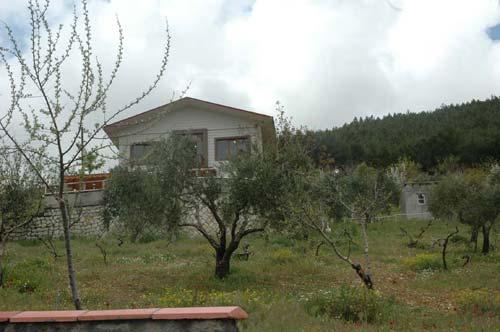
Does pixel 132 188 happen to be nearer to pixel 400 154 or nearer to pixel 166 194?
pixel 166 194

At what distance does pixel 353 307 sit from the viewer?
7898 millimetres

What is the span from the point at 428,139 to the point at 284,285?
46.8m

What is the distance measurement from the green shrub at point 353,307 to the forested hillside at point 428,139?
1441 inches

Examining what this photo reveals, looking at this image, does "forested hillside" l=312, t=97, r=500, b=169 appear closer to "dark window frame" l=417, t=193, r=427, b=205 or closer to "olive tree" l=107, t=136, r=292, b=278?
"dark window frame" l=417, t=193, r=427, b=205

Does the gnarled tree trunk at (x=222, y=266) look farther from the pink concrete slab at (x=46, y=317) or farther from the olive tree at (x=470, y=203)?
the olive tree at (x=470, y=203)

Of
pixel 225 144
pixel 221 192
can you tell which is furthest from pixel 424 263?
pixel 225 144

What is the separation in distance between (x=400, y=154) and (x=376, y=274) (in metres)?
43.6

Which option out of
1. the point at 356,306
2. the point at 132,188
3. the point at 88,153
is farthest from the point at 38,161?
the point at 132,188

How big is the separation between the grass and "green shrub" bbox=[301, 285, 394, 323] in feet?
0.05

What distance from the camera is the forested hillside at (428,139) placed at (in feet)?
168

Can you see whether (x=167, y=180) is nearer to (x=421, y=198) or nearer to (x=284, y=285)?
(x=284, y=285)

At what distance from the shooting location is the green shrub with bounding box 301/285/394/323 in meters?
7.80

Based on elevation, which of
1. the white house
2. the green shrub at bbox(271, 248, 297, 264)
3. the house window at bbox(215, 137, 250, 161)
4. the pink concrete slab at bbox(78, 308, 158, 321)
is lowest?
the green shrub at bbox(271, 248, 297, 264)

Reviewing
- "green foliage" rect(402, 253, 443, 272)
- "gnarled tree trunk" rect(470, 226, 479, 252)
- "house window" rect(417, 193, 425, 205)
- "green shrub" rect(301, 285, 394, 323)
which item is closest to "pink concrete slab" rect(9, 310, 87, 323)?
"green shrub" rect(301, 285, 394, 323)
